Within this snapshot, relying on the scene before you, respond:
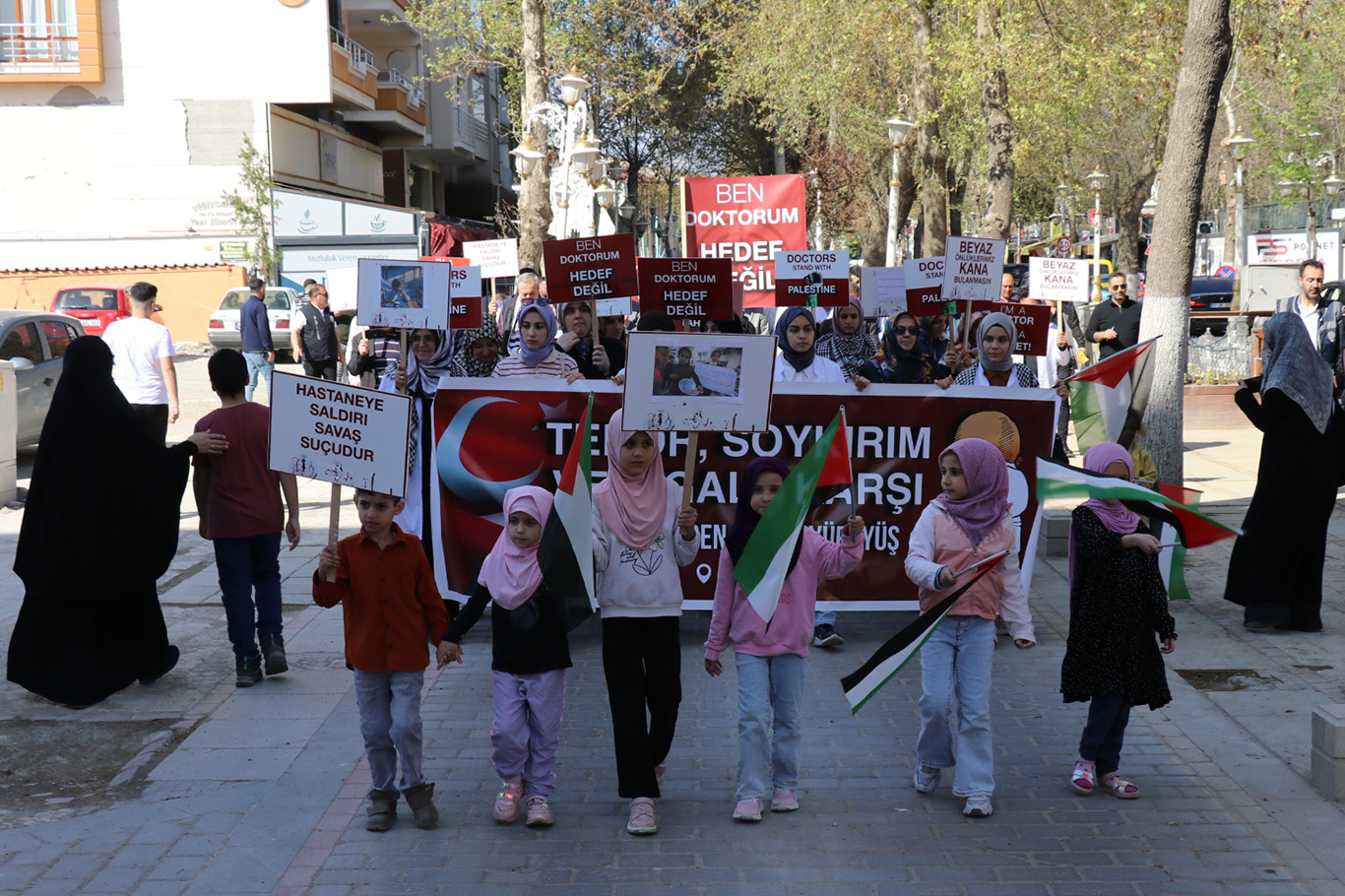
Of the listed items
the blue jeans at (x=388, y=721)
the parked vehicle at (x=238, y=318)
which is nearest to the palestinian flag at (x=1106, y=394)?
the blue jeans at (x=388, y=721)

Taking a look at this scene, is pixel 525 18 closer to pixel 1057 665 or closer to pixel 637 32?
pixel 637 32

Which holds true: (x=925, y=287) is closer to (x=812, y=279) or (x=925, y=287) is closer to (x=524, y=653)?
(x=812, y=279)

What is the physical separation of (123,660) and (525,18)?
686 inches

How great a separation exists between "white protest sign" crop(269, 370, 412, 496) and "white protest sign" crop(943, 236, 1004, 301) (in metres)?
5.08

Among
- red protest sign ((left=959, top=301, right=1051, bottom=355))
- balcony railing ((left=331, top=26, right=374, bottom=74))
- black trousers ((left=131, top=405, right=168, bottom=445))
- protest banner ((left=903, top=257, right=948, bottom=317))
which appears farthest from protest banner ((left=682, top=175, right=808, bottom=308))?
balcony railing ((left=331, top=26, right=374, bottom=74))

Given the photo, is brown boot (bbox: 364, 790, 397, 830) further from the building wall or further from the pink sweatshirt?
the building wall

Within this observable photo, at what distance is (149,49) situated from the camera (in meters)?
37.4

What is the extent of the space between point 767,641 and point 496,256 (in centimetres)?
923

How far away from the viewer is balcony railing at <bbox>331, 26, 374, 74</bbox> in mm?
39062

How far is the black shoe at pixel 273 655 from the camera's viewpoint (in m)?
7.00

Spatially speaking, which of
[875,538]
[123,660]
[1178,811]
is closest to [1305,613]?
[875,538]

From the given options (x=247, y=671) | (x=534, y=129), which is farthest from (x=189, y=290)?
(x=247, y=671)

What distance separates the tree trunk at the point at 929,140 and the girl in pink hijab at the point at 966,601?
1594 cm

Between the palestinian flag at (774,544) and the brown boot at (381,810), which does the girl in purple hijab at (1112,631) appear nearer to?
the palestinian flag at (774,544)
